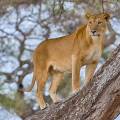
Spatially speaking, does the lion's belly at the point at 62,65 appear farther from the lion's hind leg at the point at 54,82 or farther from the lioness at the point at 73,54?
the lion's hind leg at the point at 54,82

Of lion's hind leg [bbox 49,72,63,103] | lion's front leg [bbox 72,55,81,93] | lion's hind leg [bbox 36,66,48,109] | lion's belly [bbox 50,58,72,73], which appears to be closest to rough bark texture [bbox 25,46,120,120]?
lion's front leg [bbox 72,55,81,93]

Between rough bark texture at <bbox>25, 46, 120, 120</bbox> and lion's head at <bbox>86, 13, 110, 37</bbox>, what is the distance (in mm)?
1393

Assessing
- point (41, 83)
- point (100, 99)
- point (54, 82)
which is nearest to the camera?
point (100, 99)

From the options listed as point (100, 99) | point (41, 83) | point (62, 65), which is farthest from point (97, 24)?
point (100, 99)

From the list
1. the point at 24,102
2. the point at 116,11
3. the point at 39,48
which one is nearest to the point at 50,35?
the point at 24,102

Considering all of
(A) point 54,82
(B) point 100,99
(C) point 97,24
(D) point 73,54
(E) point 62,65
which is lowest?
(A) point 54,82

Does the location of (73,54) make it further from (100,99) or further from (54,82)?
(100,99)

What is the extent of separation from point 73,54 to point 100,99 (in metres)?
1.77

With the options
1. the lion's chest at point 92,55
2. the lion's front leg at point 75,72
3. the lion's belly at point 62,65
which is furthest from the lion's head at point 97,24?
the lion's belly at point 62,65

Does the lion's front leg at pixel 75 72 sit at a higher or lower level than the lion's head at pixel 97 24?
lower

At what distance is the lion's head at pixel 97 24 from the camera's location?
18.3 ft

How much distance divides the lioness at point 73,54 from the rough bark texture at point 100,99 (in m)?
1.14

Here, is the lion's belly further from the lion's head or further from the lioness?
the lion's head

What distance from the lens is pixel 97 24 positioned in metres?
5.59
